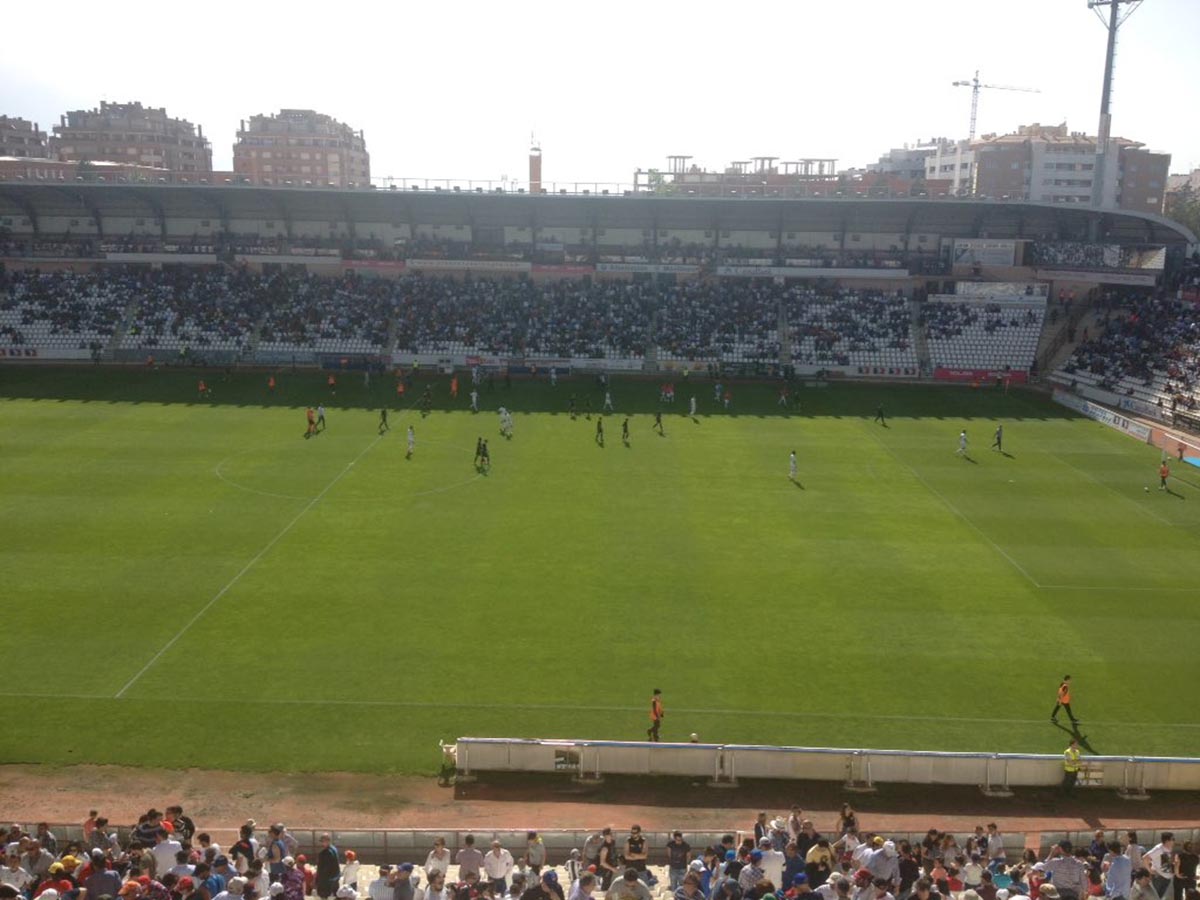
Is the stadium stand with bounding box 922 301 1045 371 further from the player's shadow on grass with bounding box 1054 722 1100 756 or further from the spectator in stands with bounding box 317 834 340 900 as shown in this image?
the spectator in stands with bounding box 317 834 340 900

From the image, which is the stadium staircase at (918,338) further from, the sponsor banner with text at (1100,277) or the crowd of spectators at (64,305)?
the crowd of spectators at (64,305)

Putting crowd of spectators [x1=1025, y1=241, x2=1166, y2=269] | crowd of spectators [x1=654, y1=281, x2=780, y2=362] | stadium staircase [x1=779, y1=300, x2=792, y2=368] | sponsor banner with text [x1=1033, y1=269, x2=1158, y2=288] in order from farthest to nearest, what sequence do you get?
crowd of spectators [x1=1025, y1=241, x2=1166, y2=269], sponsor banner with text [x1=1033, y1=269, x2=1158, y2=288], crowd of spectators [x1=654, y1=281, x2=780, y2=362], stadium staircase [x1=779, y1=300, x2=792, y2=368]

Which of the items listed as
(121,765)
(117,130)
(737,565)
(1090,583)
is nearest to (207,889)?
(121,765)

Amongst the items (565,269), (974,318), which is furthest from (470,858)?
(974,318)

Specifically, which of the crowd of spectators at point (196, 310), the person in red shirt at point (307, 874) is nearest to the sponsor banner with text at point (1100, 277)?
the crowd of spectators at point (196, 310)

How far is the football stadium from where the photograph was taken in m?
15.1

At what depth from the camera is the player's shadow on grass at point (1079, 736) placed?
711 inches

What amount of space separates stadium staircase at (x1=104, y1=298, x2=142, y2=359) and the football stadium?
0.75 ft

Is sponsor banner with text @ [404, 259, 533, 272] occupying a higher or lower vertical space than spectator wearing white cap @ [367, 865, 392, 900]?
higher

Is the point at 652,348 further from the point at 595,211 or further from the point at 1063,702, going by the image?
the point at 1063,702

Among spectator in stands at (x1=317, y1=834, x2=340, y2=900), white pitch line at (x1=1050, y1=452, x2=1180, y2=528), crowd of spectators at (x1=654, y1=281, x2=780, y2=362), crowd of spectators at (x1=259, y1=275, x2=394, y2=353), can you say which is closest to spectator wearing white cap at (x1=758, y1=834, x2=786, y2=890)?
spectator in stands at (x1=317, y1=834, x2=340, y2=900)

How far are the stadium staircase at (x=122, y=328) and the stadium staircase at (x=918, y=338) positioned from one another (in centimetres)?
4933

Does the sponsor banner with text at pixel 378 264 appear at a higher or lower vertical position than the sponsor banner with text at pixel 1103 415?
higher

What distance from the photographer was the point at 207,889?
34.2ft
